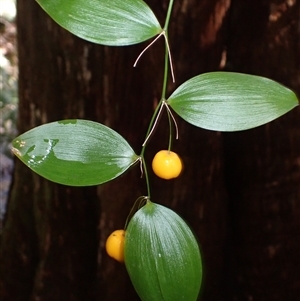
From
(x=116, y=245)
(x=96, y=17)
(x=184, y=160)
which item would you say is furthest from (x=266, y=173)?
(x=96, y=17)

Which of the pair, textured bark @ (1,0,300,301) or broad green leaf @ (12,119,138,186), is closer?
broad green leaf @ (12,119,138,186)

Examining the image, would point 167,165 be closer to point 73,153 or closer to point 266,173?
point 73,153

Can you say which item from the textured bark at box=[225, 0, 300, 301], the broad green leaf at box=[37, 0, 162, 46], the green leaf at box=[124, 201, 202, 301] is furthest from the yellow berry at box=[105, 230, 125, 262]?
the textured bark at box=[225, 0, 300, 301]

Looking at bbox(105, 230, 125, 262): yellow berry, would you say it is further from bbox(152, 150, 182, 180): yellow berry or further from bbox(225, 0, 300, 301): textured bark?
bbox(225, 0, 300, 301): textured bark

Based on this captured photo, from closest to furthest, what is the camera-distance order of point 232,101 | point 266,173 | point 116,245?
point 232,101
point 116,245
point 266,173

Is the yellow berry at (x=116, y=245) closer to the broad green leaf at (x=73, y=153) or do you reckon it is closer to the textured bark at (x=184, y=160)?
the broad green leaf at (x=73, y=153)

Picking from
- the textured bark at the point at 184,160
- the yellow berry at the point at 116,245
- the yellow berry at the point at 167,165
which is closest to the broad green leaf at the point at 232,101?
the yellow berry at the point at 167,165

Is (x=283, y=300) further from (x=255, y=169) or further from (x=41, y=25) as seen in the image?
(x=41, y=25)
